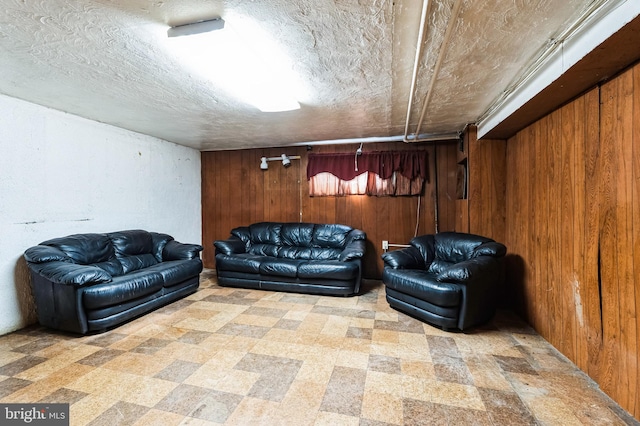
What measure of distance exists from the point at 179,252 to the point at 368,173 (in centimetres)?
310

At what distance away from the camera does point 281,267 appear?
385 centimetres

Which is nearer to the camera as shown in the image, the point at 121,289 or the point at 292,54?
the point at 292,54

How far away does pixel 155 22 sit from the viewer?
154 centimetres

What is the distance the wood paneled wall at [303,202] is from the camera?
439 cm

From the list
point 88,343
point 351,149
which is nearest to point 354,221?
point 351,149

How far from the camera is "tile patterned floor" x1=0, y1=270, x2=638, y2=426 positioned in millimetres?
1603

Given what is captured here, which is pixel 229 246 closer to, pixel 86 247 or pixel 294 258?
pixel 294 258

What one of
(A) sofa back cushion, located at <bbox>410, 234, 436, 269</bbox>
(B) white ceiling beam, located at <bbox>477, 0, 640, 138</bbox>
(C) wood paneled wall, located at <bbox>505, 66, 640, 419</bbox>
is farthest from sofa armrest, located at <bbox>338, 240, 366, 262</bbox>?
(B) white ceiling beam, located at <bbox>477, 0, 640, 138</bbox>

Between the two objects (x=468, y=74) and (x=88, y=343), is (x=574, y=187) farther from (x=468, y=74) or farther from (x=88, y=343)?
(x=88, y=343)

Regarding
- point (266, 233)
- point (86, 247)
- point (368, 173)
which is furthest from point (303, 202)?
point (86, 247)

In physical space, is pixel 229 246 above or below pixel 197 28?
below

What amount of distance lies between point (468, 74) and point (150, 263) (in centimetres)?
430

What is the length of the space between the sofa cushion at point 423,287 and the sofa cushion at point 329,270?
512 millimetres

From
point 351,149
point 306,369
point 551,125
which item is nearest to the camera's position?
point 306,369
